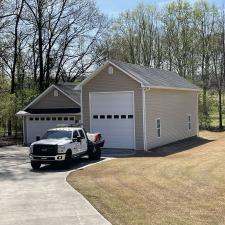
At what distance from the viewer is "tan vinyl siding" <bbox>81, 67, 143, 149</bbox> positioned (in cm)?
2864

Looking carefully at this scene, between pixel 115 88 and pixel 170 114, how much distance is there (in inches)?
210

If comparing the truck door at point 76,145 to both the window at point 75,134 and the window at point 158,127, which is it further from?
the window at point 158,127

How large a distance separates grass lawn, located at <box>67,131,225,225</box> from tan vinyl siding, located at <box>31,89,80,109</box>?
1112 cm

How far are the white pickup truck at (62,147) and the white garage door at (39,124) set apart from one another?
32.9 feet

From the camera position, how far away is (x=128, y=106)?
2919cm

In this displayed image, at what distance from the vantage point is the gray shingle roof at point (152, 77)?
29.0 meters

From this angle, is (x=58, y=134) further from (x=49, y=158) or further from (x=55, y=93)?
(x=55, y=93)

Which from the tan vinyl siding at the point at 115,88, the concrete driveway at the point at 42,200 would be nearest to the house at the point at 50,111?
the tan vinyl siding at the point at 115,88

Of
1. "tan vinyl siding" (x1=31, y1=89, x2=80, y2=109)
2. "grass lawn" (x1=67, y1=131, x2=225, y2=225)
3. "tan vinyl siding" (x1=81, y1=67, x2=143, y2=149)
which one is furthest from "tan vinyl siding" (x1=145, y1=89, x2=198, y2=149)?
A: "tan vinyl siding" (x1=31, y1=89, x2=80, y2=109)

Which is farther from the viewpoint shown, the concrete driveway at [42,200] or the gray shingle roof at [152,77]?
the gray shingle roof at [152,77]

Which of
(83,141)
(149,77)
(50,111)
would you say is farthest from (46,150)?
(50,111)

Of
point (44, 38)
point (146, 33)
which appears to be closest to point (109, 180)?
point (44, 38)

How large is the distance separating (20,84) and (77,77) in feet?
21.4

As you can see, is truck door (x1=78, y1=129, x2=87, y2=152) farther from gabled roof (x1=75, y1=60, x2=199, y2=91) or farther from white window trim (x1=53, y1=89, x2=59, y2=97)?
white window trim (x1=53, y1=89, x2=59, y2=97)
